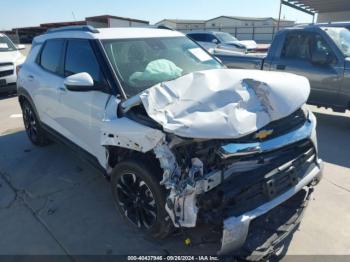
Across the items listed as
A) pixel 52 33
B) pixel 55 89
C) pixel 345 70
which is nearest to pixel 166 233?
pixel 55 89

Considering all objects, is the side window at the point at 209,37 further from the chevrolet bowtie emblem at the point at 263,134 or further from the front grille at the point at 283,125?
the chevrolet bowtie emblem at the point at 263,134

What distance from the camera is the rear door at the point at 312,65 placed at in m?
6.04

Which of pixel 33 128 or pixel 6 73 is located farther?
pixel 6 73

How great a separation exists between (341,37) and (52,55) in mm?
5094

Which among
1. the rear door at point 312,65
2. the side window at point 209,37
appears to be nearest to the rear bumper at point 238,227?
the rear door at point 312,65

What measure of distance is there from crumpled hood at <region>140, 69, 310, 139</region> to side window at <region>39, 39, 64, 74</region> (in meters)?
2.11

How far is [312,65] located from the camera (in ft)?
20.7

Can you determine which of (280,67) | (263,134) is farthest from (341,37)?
(263,134)

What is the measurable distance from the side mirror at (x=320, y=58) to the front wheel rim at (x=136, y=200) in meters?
4.62

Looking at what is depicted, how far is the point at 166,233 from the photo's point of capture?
290 cm

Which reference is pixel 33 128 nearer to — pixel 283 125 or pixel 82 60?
pixel 82 60

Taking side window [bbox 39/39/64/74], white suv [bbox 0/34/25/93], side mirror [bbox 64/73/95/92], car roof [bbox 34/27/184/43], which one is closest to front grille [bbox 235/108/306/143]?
side mirror [bbox 64/73/95/92]

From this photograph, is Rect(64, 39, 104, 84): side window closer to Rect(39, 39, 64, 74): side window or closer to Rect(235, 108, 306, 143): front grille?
Rect(39, 39, 64, 74): side window

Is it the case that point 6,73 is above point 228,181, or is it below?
below
